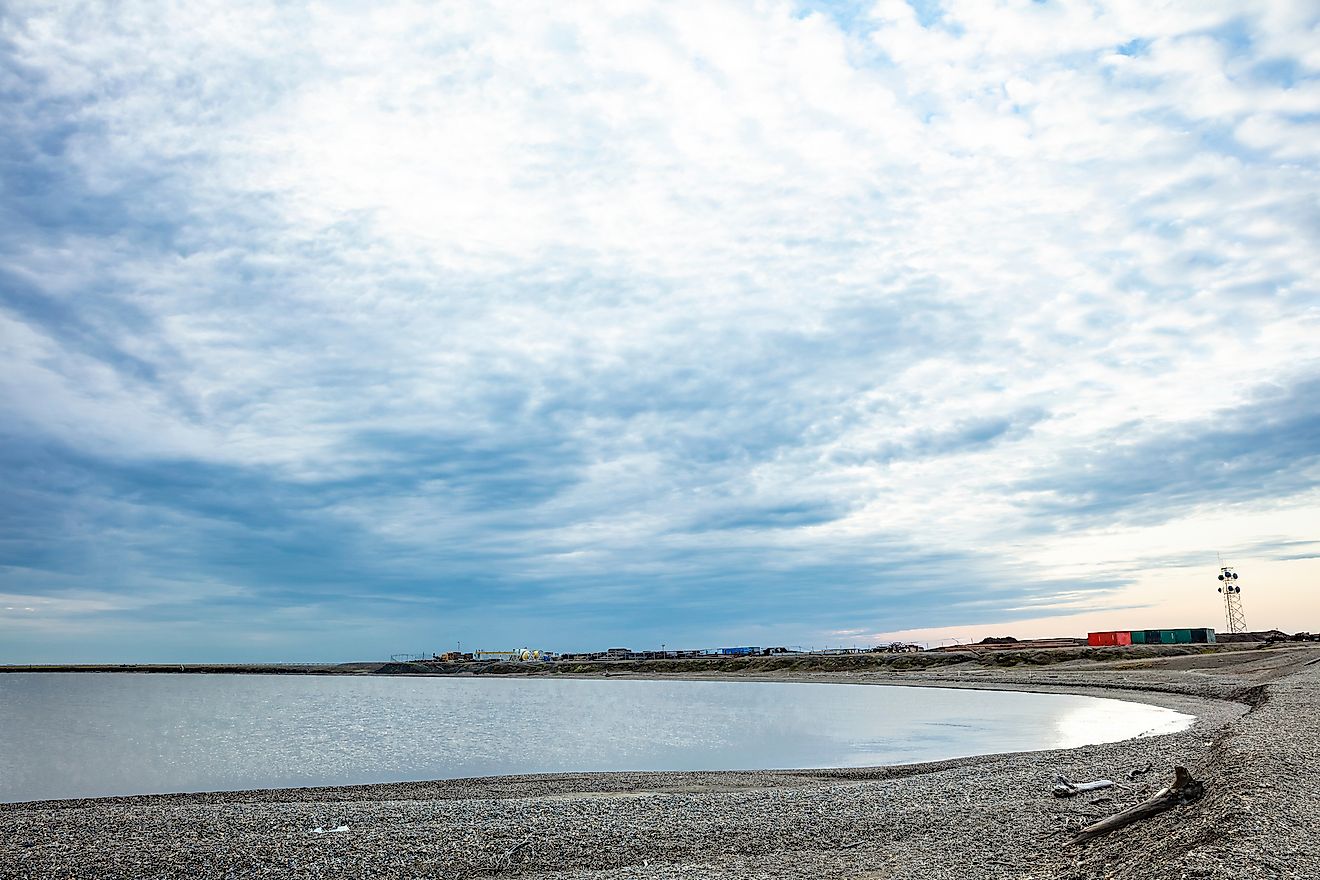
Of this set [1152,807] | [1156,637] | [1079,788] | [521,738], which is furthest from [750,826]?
[1156,637]

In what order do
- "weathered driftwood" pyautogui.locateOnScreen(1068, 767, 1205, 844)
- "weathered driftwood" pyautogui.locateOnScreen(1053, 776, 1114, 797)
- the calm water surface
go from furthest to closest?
the calm water surface < "weathered driftwood" pyautogui.locateOnScreen(1053, 776, 1114, 797) < "weathered driftwood" pyautogui.locateOnScreen(1068, 767, 1205, 844)

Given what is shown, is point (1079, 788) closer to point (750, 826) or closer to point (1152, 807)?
point (1152, 807)

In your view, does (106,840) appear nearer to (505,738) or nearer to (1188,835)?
(1188,835)

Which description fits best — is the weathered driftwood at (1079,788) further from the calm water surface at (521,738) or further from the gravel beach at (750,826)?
the calm water surface at (521,738)

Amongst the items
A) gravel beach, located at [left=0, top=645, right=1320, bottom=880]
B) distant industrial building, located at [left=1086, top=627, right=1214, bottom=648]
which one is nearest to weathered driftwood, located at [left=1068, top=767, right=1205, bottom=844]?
gravel beach, located at [left=0, top=645, right=1320, bottom=880]

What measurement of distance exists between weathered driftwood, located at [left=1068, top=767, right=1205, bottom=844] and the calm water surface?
16.3 m

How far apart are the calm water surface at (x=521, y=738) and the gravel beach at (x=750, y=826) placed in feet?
21.6

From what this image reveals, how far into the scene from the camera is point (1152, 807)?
14914 millimetres

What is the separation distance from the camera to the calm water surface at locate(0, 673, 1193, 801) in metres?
33.5

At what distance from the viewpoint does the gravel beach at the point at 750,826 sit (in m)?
13.3

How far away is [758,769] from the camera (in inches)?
1224

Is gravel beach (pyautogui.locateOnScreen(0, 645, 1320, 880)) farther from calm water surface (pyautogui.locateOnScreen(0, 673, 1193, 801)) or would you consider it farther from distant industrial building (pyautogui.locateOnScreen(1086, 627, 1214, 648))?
distant industrial building (pyautogui.locateOnScreen(1086, 627, 1214, 648))

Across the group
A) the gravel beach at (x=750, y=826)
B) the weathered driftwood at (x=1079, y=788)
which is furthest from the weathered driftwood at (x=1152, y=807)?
the weathered driftwood at (x=1079, y=788)

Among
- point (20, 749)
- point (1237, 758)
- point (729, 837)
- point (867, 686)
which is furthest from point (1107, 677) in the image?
point (20, 749)
